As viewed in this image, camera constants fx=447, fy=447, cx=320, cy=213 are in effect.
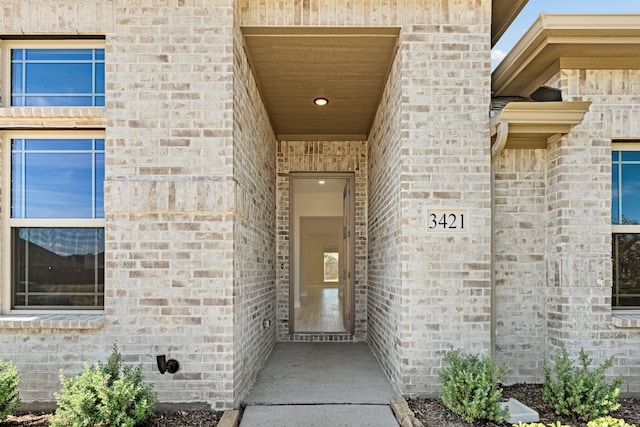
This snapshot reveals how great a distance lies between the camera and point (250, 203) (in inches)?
177

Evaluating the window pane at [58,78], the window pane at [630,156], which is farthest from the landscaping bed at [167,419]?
the window pane at [630,156]

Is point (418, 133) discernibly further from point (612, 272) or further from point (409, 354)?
point (612, 272)

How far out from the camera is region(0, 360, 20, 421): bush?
332 cm

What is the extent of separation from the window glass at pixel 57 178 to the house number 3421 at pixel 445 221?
2.95 m

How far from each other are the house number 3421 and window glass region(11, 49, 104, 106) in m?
3.13

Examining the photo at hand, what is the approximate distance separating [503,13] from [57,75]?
4232mm

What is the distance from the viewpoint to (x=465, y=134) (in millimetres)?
3980

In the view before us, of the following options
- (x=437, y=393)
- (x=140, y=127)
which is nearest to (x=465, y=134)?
(x=437, y=393)

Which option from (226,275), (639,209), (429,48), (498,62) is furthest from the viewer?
(498,62)

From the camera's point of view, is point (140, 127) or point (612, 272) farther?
point (612, 272)

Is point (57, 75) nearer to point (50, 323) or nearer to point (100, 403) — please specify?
point (50, 323)

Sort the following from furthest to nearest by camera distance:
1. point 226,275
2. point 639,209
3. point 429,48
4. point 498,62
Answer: point 498,62 < point 639,209 < point 429,48 < point 226,275

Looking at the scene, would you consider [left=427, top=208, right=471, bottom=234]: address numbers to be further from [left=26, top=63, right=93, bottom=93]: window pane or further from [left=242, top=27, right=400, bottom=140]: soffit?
[left=26, top=63, right=93, bottom=93]: window pane

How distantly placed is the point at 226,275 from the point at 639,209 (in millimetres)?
3902
